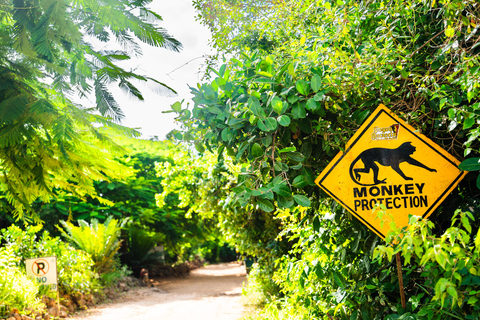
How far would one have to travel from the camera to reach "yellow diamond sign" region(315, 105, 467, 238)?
82.8 inches

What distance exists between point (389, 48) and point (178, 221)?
13.5m

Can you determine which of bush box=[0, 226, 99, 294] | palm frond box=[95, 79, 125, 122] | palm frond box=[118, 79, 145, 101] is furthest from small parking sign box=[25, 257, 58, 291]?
palm frond box=[118, 79, 145, 101]

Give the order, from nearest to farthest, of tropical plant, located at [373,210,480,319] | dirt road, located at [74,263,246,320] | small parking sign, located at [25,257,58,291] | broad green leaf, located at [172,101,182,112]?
tropical plant, located at [373,210,480,319]
broad green leaf, located at [172,101,182,112]
small parking sign, located at [25,257,58,291]
dirt road, located at [74,263,246,320]

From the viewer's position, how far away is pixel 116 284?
10430 millimetres

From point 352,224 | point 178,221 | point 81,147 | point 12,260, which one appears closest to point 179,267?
point 178,221

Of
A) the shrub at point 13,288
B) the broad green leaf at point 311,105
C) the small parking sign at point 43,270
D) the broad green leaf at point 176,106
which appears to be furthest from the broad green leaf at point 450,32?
the small parking sign at point 43,270

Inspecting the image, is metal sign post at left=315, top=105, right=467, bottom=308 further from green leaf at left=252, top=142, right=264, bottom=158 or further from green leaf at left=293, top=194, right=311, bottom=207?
green leaf at left=252, top=142, right=264, bottom=158

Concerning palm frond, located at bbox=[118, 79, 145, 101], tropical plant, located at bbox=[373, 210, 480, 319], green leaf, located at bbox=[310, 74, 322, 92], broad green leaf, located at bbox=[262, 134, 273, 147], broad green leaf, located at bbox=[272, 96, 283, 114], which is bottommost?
tropical plant, located at bbox=[373, 210, 480, 319]

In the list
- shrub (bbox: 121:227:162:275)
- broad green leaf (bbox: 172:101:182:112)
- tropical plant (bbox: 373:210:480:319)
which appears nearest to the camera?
tropical plant (bbox: 373:210:480:319)

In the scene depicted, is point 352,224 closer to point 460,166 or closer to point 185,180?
point 460,166

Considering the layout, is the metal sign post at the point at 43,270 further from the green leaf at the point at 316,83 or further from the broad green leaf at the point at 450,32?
the broad green leaf at the point at 450,32

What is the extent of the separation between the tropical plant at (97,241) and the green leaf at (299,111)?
9.17 meters

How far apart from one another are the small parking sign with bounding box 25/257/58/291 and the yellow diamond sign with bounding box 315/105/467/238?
642 centimetres

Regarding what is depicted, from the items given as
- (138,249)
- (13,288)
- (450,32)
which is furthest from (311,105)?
(138,249)
